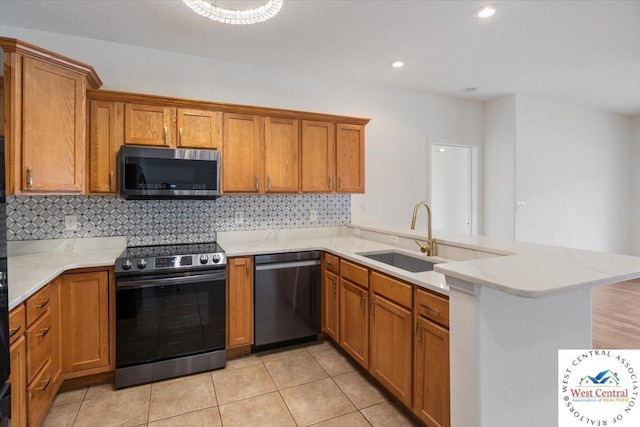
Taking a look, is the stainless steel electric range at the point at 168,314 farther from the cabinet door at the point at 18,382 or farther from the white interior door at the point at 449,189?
→ the white interior door at the point at 449,189

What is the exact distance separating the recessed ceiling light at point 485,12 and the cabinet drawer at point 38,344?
346 cm

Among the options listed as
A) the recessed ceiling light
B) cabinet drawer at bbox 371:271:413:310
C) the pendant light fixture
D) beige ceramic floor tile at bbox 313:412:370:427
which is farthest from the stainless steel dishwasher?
the recessed ceiling light

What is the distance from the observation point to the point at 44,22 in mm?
2541

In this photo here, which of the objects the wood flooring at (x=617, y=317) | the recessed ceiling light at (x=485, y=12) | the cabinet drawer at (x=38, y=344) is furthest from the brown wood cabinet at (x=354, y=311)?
the wood flooring at (x=617, y=317)

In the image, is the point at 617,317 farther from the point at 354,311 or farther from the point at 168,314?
the point at 168,314

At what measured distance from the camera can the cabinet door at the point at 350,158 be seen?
3.40 m

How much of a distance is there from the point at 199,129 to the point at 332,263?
5.29 ft

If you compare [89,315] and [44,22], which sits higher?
[44,22]

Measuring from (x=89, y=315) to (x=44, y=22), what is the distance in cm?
225

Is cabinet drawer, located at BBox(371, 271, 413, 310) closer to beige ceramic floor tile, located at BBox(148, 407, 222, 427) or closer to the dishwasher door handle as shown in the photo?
the dishwasher door handle

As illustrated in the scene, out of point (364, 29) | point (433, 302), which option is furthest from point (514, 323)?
point (364, 29)

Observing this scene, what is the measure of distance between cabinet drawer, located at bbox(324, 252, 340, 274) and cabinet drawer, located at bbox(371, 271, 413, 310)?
53 cm

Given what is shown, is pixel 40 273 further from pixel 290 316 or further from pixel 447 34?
pixel 447 34

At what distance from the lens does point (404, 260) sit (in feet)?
9.00
